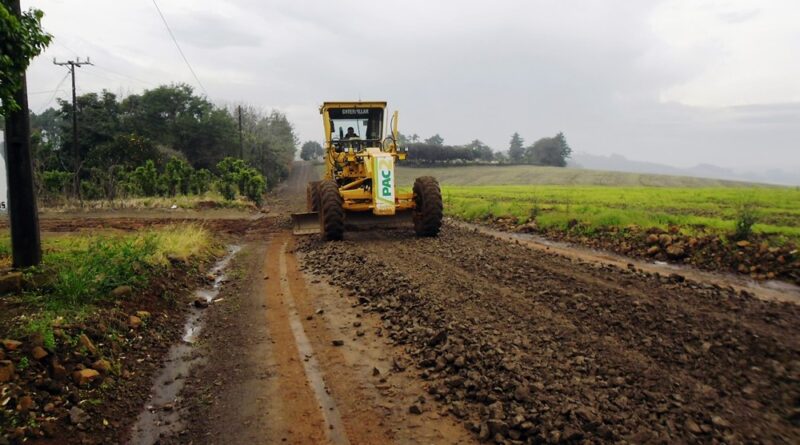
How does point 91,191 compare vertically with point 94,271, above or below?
above

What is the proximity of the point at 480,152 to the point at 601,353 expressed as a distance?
257ft

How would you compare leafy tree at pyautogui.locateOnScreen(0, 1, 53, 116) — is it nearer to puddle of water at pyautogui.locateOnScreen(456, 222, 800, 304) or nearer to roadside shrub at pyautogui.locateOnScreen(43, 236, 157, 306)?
roadside shrub at pyautogui.locateOnScreen(43, 236, 157, 306)

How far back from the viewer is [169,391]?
4840 millimetres

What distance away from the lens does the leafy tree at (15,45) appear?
4.41 meters

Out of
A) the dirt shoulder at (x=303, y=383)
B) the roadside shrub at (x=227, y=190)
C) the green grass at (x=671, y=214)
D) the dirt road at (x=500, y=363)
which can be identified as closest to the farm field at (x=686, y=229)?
the green grass at (x=671, y=214)

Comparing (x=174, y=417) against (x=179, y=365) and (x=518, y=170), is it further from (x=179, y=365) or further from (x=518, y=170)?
(x=518, y=170)

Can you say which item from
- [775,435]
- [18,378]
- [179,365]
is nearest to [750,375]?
[775,435]

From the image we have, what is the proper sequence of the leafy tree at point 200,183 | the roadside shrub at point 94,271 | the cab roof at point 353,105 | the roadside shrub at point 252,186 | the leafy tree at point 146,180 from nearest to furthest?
the roadside shrub at point 94,271
the cab roof at point 353,105
the leafy tree at point 146,180
the leafy tree at point 200,183
the roadside shrub at point 252,186

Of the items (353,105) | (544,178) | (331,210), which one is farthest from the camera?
(544,178)

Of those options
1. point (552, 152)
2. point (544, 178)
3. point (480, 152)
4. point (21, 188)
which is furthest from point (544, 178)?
point (21, 188)

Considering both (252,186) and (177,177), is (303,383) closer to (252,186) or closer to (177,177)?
(177,177)

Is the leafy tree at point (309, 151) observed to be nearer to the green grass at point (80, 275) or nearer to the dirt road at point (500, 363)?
the green grass at point (80, 275)

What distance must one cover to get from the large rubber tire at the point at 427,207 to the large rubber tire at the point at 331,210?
1765 millimetres

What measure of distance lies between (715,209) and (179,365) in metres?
17.6
